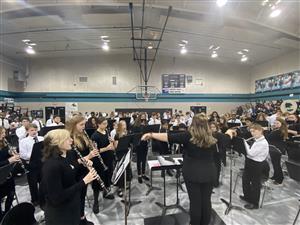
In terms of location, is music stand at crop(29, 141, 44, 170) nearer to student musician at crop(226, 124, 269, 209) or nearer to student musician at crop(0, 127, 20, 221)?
student musician at crop(0, 127, 20, 221)

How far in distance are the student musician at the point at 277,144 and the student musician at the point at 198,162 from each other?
348 cm

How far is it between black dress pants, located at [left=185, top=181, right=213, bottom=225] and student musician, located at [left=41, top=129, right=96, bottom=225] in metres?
1.45

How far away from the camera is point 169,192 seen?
17.9 ft

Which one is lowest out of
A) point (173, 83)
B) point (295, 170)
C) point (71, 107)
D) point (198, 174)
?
point (295, 170)

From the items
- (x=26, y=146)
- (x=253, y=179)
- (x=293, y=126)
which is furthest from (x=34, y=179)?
(x=293, y=126)

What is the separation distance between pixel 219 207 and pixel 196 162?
2.28m

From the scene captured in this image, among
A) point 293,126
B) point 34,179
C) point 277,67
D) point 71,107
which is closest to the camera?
point 34,179

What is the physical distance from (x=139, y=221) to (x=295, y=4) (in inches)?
415

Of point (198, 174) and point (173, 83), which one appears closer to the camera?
point (198, 174)

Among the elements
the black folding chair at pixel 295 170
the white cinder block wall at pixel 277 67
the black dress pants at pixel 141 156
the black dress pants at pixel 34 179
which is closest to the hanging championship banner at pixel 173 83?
the white cinder block wall at pixel 277 67

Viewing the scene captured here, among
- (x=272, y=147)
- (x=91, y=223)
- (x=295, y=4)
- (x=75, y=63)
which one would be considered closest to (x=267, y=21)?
(x=295, y=4)

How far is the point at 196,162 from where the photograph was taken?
3.00 meters

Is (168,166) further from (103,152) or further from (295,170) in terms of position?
(295,170)

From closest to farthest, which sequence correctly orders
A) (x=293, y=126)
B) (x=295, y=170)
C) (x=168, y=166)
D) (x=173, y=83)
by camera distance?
(x=295, y=170), (x=168, y=166), (x=293, y=126), (x=173, y=83)
